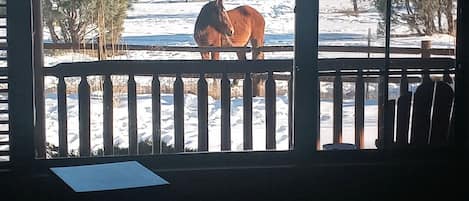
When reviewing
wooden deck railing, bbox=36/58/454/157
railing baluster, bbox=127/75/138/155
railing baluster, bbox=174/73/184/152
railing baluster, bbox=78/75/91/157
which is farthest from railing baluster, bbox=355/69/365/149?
railing baluster, bbox=78/75/91/157

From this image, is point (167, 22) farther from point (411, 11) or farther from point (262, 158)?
point (411, 11)

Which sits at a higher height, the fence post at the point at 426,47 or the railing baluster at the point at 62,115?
the fence post at the point at 426,47

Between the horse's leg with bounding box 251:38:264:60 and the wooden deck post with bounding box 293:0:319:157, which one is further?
the horse's leg with bounding box 251:38:264:60

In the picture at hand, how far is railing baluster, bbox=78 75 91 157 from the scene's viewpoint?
4.31 meters

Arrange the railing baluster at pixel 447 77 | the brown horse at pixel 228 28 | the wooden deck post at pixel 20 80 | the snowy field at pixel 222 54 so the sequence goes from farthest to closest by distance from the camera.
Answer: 1. the brown horse at pixel 228 28
2. the railing baluster at pixel 447 77
3. the snowy field at pixel 222 54
4. the wooden deck post at pixel 20 80

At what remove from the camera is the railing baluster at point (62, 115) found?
14.1 feet

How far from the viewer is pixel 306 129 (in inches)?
156

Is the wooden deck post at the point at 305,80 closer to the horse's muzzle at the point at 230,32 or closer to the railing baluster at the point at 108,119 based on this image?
the horse's muzzle at the point at 230,32

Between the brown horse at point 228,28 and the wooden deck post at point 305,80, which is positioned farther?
the brown horse at point 228,28

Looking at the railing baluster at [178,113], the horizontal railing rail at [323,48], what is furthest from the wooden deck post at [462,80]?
the railing baluster at [178,113]

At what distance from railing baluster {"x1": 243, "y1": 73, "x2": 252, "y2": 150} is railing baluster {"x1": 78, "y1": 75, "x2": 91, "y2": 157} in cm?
83

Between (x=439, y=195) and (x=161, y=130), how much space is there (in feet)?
4.81

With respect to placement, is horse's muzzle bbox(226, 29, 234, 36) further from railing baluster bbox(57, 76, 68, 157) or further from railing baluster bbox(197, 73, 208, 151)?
railing baluster bbox(57, 76, 68, 157)

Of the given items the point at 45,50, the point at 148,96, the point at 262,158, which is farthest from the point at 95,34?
the point at 262,158
